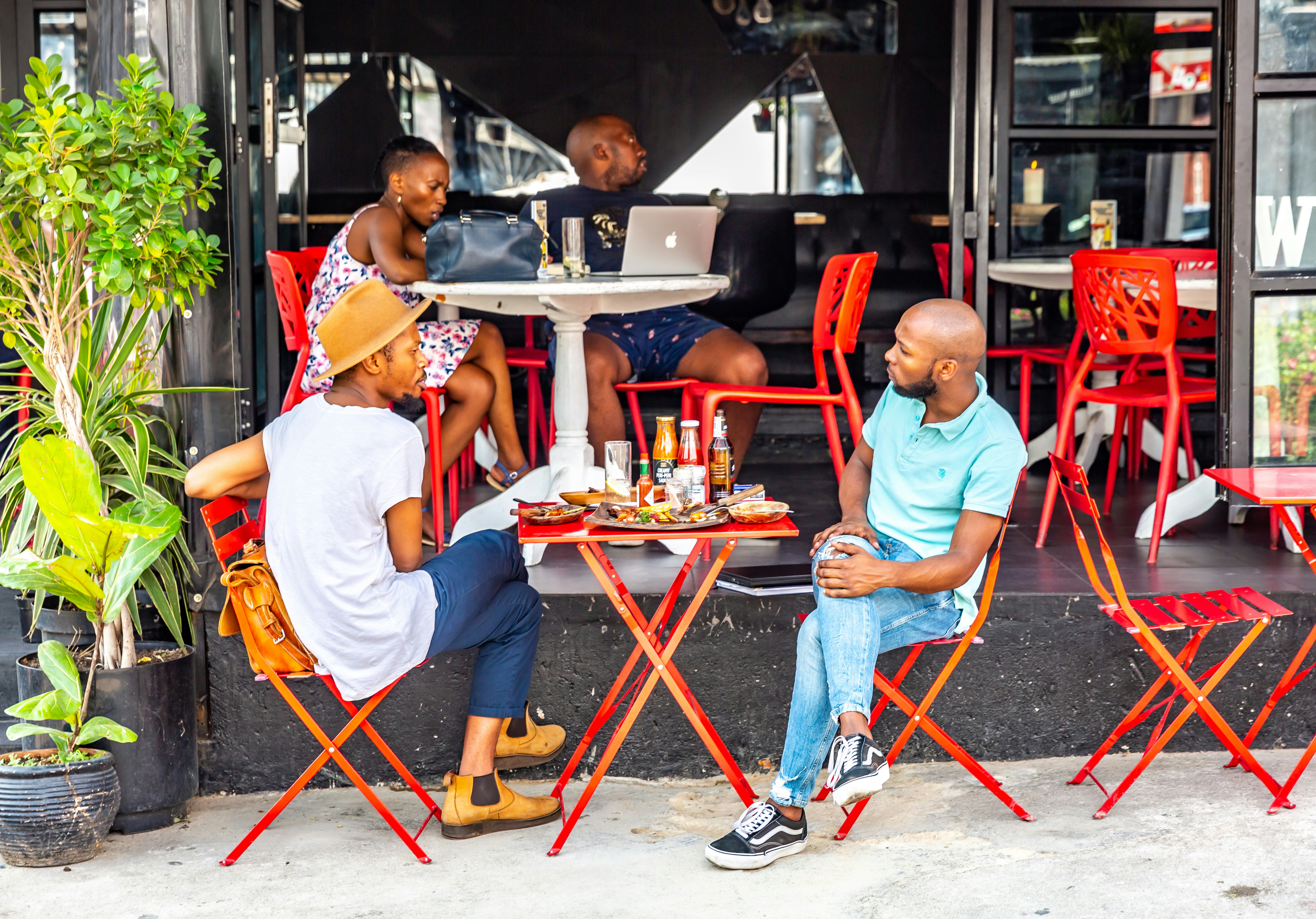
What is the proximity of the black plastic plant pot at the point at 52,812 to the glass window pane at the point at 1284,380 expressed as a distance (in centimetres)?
356

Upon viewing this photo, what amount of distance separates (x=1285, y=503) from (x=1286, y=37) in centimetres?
171

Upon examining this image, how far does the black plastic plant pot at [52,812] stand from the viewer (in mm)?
3355

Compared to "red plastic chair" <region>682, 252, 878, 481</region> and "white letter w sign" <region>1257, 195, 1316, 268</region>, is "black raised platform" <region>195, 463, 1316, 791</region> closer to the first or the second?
"red plastic chair" <region>682, 252, 878, 481</region>

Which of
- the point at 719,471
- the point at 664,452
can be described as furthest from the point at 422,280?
→ the point at 719,471

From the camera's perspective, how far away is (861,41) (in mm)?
8688

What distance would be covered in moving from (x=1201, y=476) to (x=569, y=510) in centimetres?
252

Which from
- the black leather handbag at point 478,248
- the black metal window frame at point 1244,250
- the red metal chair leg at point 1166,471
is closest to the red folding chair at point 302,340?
the black leather handbag at point 478,248

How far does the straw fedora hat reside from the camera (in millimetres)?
3145

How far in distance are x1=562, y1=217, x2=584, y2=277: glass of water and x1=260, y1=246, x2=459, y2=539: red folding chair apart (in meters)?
0.62

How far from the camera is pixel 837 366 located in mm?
4883

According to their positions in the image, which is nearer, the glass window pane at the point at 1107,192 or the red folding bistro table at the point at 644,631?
the red folding bistro table at the point at 644,631

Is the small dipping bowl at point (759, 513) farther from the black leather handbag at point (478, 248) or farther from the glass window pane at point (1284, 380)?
the glass window pane at point (1284, 380)

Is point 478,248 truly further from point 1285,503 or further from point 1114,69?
point 1114,69

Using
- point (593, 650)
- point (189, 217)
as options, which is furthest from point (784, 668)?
point (189, 217)
